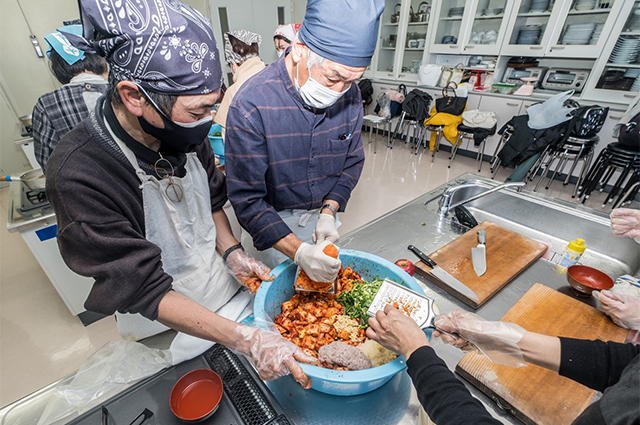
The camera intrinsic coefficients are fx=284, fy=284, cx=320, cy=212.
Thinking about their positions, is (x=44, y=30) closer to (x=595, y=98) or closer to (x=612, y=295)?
(x=612, y=295)

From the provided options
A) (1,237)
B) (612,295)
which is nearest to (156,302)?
(612,295)

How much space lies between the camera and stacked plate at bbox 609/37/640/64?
11.1 feet

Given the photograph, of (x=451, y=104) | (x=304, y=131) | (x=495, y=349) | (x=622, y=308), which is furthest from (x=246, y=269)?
(x=451, y=104)

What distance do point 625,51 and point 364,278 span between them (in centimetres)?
477

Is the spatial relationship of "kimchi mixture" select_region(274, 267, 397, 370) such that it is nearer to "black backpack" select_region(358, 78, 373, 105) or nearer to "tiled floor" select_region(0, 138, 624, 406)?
"tiled floor" select_region(0, 138, 624, 406)

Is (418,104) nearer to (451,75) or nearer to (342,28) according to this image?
(451,75)

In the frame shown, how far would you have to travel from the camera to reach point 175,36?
0.69m

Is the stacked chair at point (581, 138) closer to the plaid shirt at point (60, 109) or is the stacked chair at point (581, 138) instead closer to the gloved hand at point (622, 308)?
the gloved hand at point (622, 308)

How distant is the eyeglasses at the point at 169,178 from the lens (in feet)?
2.89

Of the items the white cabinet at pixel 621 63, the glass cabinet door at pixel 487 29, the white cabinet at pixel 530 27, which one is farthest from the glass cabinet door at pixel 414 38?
the white cabinet at pixel 621 63

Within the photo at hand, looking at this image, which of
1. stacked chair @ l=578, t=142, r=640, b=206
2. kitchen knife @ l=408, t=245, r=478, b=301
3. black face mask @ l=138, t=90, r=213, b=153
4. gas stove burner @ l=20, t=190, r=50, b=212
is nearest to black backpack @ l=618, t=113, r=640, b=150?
stacked chair @ l=578, t=142, r=640, b=206

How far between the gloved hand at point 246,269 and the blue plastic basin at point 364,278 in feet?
0.33

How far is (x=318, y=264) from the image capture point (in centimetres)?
90

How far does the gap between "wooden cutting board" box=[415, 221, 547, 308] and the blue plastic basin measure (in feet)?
0.87
